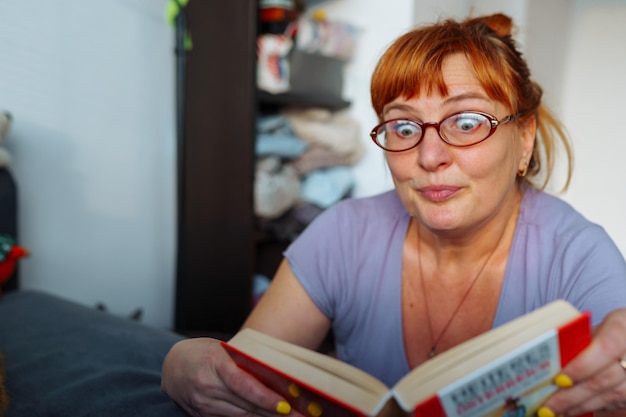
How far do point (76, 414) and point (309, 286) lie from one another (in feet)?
1.30

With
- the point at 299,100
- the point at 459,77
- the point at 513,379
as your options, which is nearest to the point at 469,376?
the point at 513,379

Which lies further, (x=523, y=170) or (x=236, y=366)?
(x=523, y=170)

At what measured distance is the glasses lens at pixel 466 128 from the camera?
78 centimetres

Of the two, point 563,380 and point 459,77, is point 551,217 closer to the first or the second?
point 459,77

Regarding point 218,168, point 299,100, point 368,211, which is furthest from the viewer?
point 299,100

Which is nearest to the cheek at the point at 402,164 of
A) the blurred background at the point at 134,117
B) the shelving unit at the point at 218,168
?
the blurred background at the point at 134,117

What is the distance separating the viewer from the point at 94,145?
1608 millimetres

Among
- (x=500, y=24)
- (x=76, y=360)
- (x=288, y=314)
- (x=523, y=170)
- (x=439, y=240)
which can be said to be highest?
(x=500, y=24)

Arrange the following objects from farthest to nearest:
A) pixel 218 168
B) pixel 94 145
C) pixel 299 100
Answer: pixel 299 100 < pixel 218 168 < pixel 94 145

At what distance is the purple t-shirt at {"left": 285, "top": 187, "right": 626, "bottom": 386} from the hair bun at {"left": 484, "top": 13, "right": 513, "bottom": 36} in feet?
0.92

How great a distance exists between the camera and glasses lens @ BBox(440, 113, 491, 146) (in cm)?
78

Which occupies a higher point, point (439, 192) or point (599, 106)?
point (599, 106)

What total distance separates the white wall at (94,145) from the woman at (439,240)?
91 centimetres

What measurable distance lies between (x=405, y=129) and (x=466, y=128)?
0.31 feet
